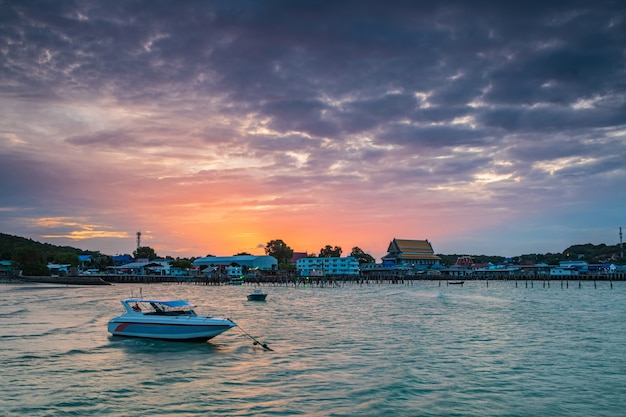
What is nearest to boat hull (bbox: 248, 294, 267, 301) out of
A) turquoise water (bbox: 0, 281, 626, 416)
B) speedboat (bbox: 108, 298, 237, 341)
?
turquoise water (bbox: 0, 281, 626, 416)

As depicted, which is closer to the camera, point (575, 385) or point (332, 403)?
point (332, 403)

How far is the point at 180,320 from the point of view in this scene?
108 ft

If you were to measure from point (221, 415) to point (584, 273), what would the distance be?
191682 mm

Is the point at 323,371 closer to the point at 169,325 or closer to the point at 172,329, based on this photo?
the point at 172,329

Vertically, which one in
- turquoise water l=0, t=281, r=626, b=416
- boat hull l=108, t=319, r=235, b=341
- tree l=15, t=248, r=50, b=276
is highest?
tree l=15, t=248, r=50, b=276

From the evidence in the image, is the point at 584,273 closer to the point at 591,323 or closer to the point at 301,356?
the point at 591,323

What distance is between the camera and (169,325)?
109ft

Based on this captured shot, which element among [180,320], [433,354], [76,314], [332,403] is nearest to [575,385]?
[433,354]

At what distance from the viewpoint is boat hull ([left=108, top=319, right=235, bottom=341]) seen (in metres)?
32.8

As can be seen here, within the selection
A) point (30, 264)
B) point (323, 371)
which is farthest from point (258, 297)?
point (30, 264)

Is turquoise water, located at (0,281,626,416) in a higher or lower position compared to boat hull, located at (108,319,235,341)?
lower

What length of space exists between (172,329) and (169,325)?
0.33m

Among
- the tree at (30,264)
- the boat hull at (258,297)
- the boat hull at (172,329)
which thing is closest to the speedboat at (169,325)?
the boat hull at (172,329)

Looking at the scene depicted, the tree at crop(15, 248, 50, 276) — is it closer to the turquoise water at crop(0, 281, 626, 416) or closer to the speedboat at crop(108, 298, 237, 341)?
the turquoise water at crop(0, 281, 626, 416)
